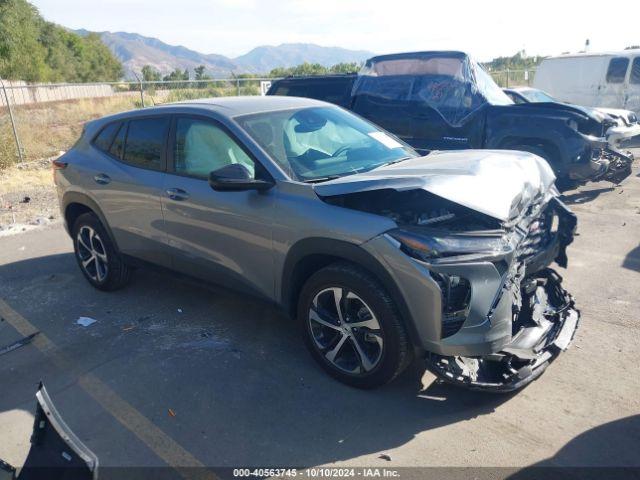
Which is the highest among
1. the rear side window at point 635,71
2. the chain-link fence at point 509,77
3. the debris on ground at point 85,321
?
the rear side window at point 635,71

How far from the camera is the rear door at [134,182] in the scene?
4.38 meters

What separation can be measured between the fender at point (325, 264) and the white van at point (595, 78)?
13.8 meters

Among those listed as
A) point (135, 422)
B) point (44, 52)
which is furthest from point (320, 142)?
point (44, 52)

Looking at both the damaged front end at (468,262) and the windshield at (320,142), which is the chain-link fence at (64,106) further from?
the damaged front end at (468,262)

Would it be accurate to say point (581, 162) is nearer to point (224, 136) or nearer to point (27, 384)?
point (224, 136)

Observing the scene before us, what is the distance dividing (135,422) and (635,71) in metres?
15.1

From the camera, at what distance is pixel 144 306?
4.85 meters

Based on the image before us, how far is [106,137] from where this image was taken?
496 cm

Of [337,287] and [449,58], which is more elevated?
[449,58]

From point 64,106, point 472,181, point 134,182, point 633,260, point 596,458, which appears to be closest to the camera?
point 596,458

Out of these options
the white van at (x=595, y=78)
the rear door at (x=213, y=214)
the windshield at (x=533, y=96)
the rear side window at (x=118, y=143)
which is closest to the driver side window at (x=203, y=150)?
the rear door at (x=213, y=214)

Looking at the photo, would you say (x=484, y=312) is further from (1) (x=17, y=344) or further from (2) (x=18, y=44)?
(2) (x=18, y=44)

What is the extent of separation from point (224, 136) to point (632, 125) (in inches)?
347

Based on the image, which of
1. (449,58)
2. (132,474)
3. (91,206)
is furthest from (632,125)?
(132,474)
